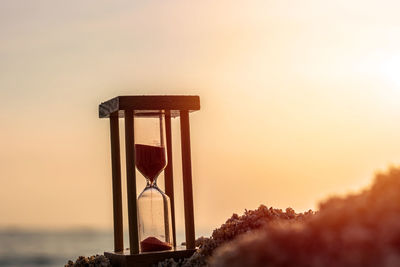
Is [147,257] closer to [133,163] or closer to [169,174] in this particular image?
[133,163]

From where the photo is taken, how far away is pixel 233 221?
6.49 metres

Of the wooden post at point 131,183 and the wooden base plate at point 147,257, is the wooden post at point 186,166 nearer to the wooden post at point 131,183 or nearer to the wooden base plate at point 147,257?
the wooden base plate at point 147,257

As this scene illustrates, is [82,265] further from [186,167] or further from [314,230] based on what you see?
[314,230]

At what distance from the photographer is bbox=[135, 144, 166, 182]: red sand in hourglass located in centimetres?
730

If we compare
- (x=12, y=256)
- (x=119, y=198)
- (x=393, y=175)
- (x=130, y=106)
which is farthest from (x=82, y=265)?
(x=12, y=256)

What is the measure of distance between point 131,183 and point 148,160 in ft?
1.25

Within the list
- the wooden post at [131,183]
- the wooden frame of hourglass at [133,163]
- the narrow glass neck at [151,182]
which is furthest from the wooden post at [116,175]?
the wooden post at [131,183]

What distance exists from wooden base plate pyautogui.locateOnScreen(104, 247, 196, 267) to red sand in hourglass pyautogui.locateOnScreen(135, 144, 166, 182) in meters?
0.78

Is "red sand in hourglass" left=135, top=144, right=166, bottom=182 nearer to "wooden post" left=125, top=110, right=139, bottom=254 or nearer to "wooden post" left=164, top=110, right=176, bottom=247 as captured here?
"wooden post" left=125, top=110, right=139, bottom=254

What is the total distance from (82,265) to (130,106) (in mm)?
1604

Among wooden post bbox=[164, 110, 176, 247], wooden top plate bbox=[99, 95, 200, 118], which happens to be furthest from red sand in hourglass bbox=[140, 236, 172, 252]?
wooden top plate bbox=[99, 95, 200, 118]

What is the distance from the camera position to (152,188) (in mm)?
7352

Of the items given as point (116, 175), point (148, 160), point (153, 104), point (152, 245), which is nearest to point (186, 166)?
point (148, 160)

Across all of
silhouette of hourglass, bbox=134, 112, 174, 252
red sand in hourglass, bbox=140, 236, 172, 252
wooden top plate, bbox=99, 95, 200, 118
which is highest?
wooden top plate, bbox=99, 95, 200, 118
